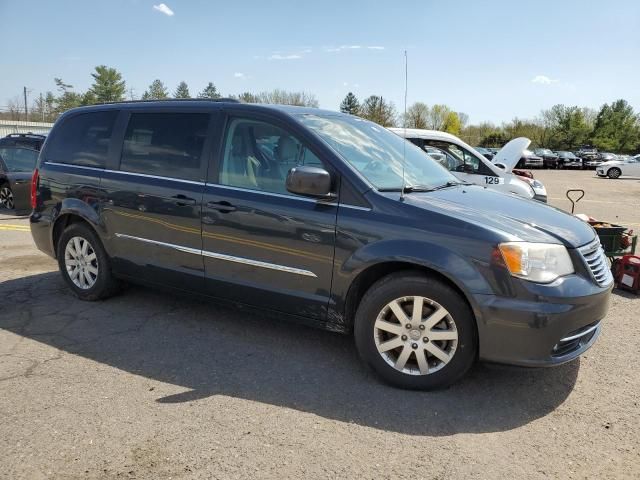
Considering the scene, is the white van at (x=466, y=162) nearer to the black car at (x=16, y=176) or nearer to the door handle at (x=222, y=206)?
the door handle at (x=222, y=206)

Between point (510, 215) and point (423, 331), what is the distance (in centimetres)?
97

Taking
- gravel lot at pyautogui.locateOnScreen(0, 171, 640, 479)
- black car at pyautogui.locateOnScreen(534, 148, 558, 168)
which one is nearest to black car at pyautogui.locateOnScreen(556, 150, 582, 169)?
black car at pyautogui.locateOnScreen(534, 148, 558, 168)

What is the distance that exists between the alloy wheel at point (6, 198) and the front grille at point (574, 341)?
35.7 ft

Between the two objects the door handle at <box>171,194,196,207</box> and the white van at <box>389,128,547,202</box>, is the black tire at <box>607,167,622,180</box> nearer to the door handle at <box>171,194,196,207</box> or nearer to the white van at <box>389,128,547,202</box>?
the white van at <box>389,128,547,202</box>

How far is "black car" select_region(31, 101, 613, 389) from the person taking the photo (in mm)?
3072

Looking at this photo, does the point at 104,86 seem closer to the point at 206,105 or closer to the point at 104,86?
the point at 104,86

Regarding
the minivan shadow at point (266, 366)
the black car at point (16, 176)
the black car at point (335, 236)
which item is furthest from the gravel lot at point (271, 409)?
the black car at point (16, 176)

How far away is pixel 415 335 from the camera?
3.28 metres

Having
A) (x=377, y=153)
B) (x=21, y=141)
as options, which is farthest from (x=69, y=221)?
(x=21, y=141)

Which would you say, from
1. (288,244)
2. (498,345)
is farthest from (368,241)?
(498,345)

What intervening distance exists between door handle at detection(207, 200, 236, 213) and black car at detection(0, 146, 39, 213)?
7.75 m

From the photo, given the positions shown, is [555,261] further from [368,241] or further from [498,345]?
[368,241]

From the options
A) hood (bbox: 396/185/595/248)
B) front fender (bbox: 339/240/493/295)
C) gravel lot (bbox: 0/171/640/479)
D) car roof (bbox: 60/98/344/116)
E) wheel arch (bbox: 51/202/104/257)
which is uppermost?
car roof (bbox: 60/98/344/116)

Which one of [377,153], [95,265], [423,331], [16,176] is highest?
[377,153]
